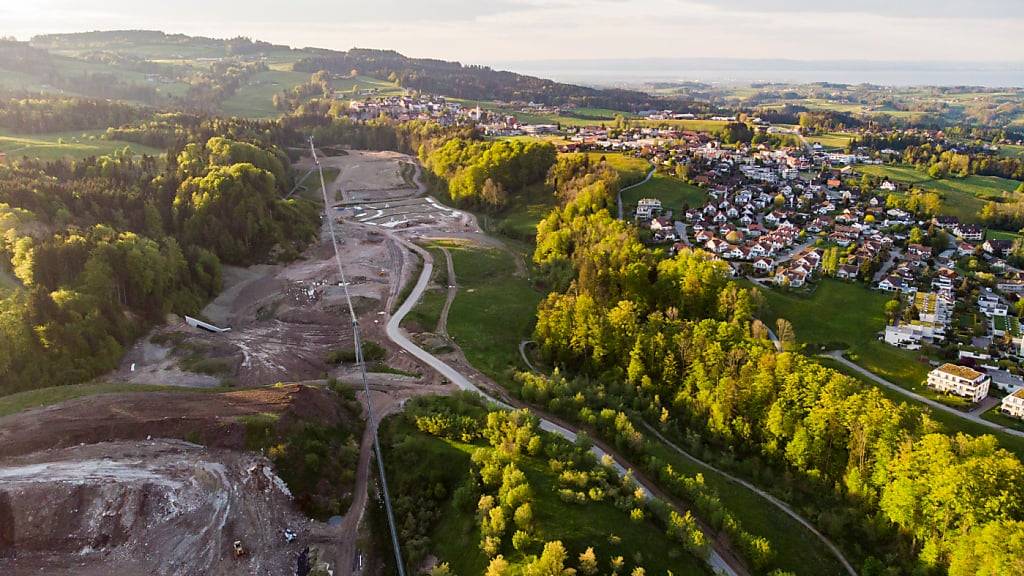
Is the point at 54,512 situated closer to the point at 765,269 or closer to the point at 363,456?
the point at 363,456

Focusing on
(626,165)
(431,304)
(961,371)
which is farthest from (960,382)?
(626,165)

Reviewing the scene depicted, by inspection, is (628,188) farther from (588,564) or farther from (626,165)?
(588,564)

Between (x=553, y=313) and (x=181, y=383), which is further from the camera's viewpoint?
(x=553, y=313)

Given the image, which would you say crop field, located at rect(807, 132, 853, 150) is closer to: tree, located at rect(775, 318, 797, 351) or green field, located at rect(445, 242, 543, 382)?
green field, located at rect(445, 242, 543, 382)

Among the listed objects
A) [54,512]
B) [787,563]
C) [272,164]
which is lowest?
[787,563]

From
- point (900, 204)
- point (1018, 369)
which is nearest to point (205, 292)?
point (1018, 369)

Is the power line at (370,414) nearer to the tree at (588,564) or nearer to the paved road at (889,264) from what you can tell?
the tree at (588,564)

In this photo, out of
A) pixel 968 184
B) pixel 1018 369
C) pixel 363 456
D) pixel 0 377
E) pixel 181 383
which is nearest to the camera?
pixel 363 456

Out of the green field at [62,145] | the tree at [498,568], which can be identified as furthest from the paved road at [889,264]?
the green field at [62,145]
